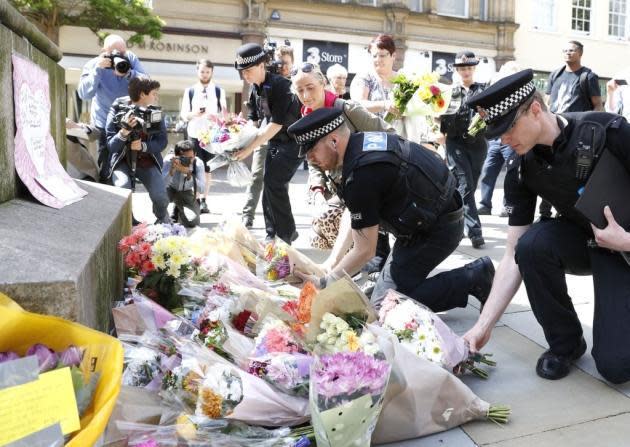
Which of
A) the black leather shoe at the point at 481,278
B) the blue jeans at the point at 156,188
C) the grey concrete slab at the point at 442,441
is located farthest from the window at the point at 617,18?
the grey concrete slab at the point at 442,441

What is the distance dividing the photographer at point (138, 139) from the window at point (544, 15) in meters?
21.0

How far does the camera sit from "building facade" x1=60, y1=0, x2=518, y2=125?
711 inches

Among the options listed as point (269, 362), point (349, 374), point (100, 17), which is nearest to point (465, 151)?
point (269, 362)

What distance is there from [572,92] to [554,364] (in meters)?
5.28

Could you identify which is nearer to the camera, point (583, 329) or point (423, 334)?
point (423, 334)

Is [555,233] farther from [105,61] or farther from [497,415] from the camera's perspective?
[105,61]

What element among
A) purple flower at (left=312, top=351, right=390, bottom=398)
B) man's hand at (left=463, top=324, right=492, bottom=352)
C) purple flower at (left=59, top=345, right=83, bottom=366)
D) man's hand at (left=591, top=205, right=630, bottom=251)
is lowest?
man's hand at (left=463, top=324, right=492, bottom=352)

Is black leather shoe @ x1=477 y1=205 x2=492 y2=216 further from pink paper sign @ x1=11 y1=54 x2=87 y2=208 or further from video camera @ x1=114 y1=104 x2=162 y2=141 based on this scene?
pink paper sign @ x1=11 y1=54 x2=87 y2=208

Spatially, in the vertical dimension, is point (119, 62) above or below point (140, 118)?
above

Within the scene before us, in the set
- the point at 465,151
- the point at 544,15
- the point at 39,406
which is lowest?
the point at 39,406

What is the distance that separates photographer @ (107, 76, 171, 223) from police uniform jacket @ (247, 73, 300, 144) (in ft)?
3.92

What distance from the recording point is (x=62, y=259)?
2.16 metres

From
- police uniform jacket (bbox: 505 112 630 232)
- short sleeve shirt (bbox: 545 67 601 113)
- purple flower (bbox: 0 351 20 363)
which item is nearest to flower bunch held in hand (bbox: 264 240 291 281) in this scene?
police uniform jacket (bbox: 505 112 630 232)

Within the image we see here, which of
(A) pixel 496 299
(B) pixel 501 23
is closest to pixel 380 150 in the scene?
(A) pixel 496 299
